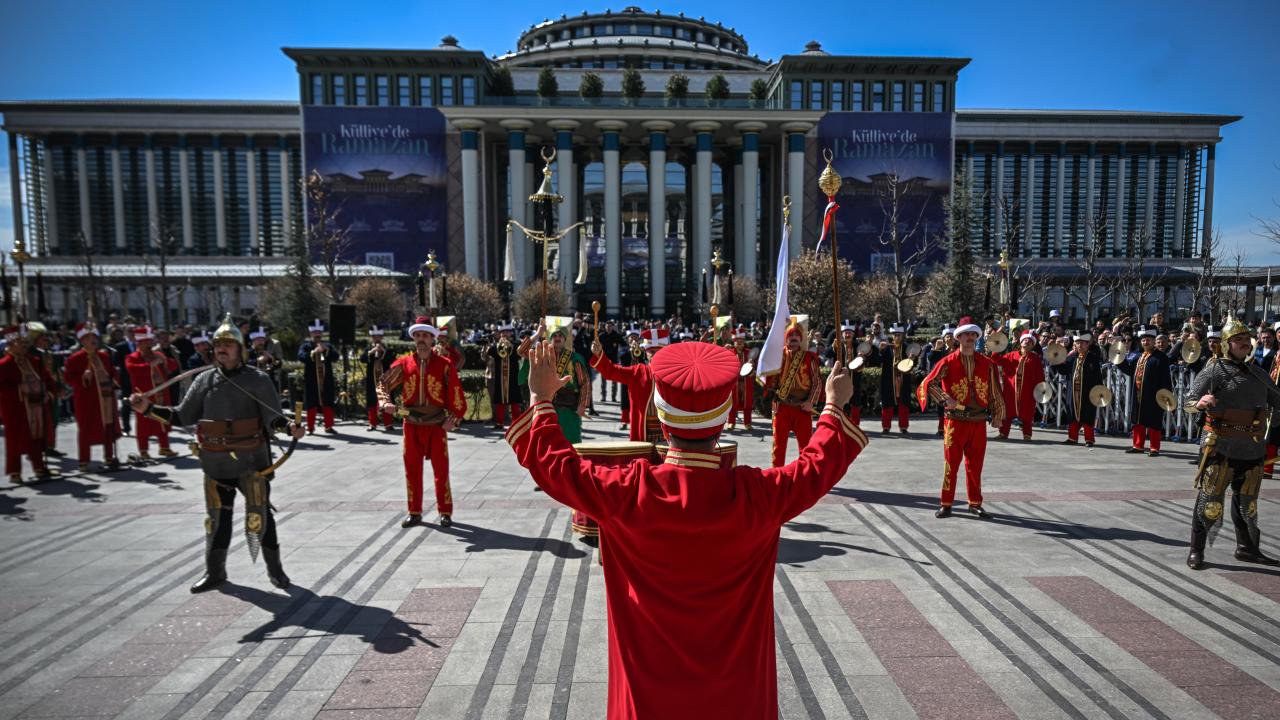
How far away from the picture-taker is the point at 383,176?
53.5 m

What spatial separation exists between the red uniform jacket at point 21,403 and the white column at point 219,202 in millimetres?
71619

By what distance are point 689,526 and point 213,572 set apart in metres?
5.63

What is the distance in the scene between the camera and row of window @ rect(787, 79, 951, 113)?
6097cm

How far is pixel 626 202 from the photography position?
76812 millimetres

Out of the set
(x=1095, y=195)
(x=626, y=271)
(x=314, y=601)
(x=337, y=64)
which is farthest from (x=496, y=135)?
(x=1095, y=195)

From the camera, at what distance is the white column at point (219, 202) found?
2825 inches

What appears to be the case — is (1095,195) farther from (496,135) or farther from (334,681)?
(334,681)

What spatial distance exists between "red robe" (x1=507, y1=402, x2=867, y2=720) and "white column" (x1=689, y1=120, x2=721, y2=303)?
5265 centimetres

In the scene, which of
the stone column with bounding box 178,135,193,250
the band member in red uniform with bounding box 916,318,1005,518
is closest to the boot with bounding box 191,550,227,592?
the band member in red uniform with bounding box 916,318,1005,518

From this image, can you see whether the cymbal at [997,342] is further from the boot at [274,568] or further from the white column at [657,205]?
the white column at [657,205]

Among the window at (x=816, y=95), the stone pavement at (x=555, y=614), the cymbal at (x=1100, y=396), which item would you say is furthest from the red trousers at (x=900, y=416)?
the window at (x=816, y=95)

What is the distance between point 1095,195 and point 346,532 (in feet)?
282

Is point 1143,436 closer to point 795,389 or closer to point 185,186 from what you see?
point 795,389

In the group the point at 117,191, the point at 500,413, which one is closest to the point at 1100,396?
the point at 500,413
